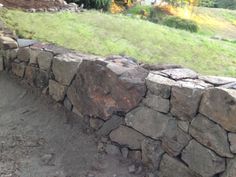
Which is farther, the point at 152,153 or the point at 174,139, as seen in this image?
the point at 152,153

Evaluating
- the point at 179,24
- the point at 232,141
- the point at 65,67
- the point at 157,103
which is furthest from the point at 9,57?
the point at 179,24

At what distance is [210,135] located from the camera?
3543 mm

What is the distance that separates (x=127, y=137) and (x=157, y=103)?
0.58m

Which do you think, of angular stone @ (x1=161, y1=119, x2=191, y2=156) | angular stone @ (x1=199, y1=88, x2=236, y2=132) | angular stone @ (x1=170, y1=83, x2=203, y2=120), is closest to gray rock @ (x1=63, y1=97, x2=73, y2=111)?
angular stone @ (x1=161, y1=119, x2=191, y2=156)

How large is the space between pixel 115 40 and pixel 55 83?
5.51ft

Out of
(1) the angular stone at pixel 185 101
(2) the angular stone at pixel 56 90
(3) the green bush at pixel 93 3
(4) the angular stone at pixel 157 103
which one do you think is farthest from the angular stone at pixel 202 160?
(3) the green bush at pixel 93 3

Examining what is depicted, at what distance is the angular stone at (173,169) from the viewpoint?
3816mm

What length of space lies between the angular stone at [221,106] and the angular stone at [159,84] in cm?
44

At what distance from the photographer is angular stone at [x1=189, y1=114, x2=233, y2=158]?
3.43 meters

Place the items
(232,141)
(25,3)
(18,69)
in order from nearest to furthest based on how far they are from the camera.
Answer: (232,141), (18,69), (25,3)

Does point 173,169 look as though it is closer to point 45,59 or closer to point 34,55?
point 45,59

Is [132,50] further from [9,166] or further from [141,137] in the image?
[9,166]

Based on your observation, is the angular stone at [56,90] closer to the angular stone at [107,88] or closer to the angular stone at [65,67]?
the angular stone at [65,67]

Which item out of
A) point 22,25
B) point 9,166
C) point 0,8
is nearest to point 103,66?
point 9,166
